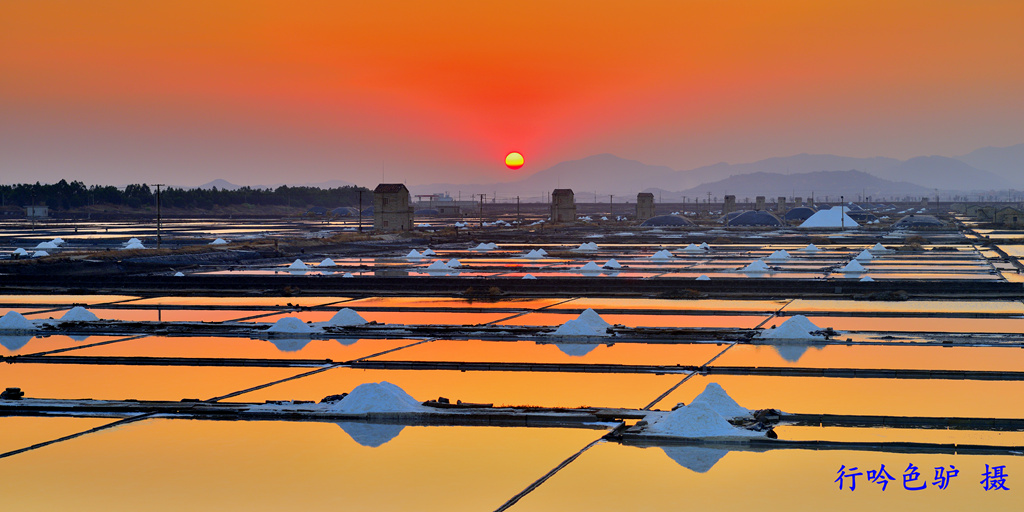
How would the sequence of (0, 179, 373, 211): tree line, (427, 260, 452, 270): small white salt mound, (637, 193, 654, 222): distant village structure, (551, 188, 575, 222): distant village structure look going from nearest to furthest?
(427, 260, 452, 270): small white salt mound → (551, 188, 575, 222): distant village structure → (637, 193, 654, 222): distant village structure → (0, 179, 373, 211): tree line

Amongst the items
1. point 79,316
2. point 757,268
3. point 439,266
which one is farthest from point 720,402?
point 439,266

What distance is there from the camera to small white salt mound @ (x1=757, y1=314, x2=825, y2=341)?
15.7 meters

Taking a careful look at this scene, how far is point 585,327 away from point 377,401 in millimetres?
6594

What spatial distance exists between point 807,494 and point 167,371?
8987mm

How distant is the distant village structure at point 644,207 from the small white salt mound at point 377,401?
7298 centimetres

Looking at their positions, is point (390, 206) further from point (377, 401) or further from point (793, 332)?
point (377, 401)

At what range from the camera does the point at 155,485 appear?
8070 millimetres

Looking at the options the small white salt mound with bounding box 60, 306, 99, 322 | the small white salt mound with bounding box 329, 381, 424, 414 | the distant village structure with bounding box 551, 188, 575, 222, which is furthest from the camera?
the distant village structure with bounding box 551, 188, 575, 222

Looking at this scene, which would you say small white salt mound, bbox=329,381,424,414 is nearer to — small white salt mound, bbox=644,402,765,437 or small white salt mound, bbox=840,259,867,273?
small white salt mound, bbox=644,402,765,437

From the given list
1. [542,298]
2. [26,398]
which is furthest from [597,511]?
[542,298]

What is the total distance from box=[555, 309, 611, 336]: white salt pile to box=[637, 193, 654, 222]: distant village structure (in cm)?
6644

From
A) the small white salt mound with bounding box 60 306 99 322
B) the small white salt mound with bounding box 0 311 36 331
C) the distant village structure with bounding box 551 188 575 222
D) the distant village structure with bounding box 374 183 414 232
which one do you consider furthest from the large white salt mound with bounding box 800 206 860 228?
the small white salt mound with bounding box 0 311 36 331

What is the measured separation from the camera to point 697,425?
30.4ft

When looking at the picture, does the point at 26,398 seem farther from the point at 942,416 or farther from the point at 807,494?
the point at 942,416
